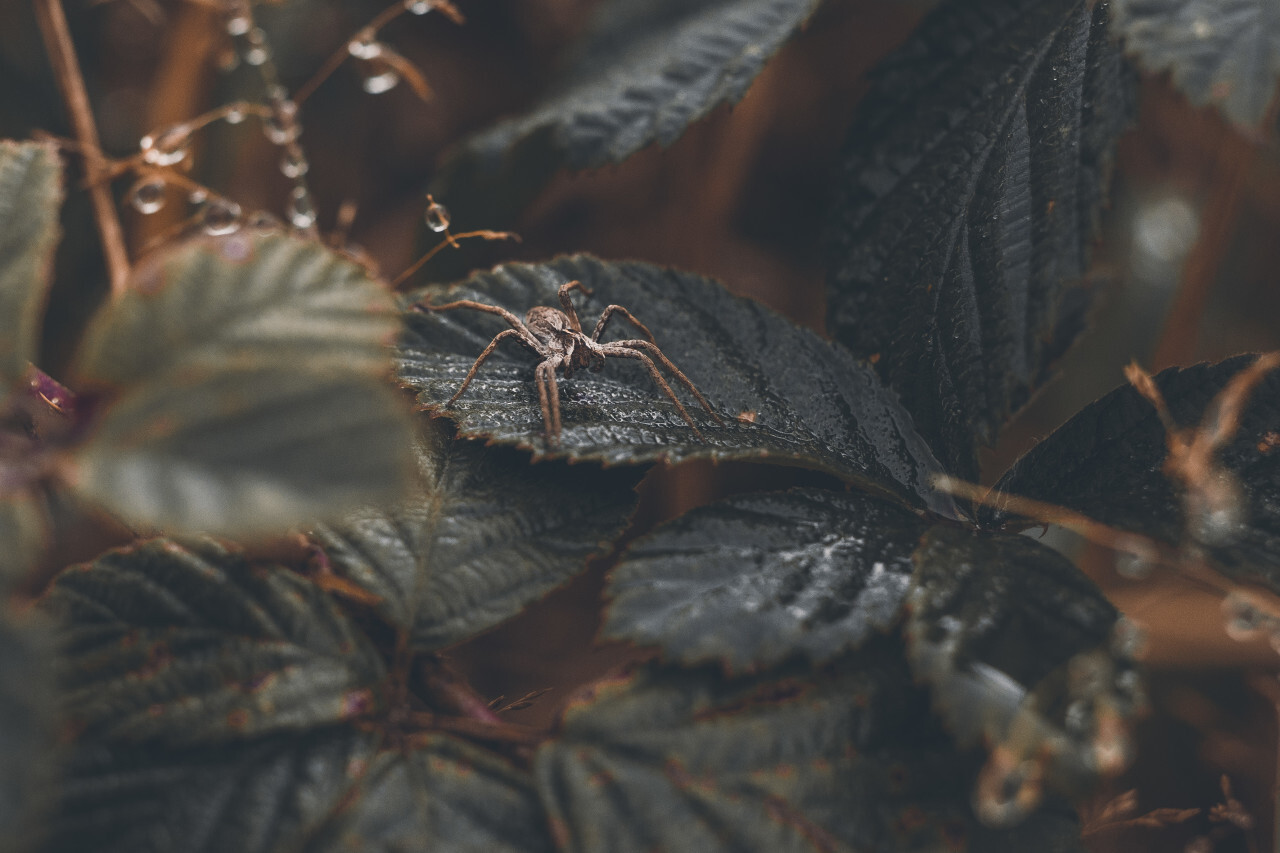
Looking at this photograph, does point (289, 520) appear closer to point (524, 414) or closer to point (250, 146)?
point (524, 414)

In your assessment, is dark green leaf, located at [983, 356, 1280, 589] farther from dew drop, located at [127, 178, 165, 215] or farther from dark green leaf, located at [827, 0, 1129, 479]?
dew drop, located at [127, 178, 165, 215]

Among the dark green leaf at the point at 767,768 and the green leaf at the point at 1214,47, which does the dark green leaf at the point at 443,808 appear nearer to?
the dark green leaf at the point at 767,768

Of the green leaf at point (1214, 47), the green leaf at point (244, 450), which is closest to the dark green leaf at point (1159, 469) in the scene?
the green leaf at point (1214, 47)

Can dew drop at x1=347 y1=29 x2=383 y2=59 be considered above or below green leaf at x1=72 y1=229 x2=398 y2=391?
above

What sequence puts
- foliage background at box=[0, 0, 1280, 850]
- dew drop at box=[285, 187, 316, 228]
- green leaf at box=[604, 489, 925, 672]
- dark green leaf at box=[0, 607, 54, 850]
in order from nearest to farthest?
dark green leaf at box=[0, 607, 54, 850], green leaf at box=[604, 489, 925, 672], dew drop at box=[285, 187, 316, 228], foliage background at box=[0, 0, 1280, 850]

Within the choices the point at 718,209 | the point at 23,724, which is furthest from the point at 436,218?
the point at 718,209

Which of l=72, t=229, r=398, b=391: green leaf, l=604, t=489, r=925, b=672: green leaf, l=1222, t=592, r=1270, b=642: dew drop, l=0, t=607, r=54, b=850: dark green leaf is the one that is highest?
l=72, t=229, r=398, b=391: green leaf

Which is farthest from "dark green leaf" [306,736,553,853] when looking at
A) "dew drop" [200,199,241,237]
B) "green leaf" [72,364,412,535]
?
"dew drop" [200,199,241,237]
